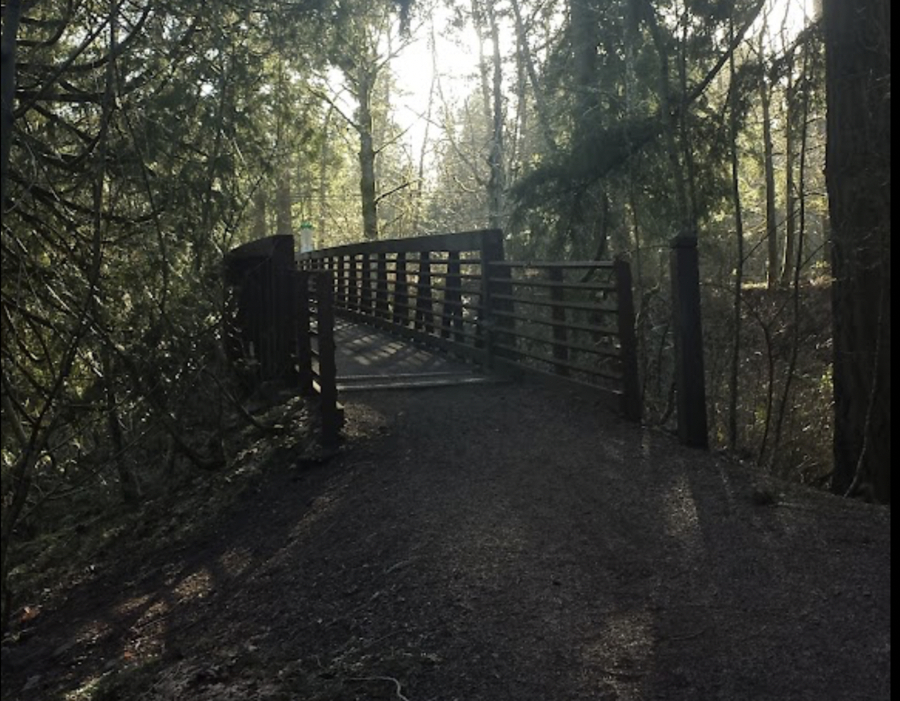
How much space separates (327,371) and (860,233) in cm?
495

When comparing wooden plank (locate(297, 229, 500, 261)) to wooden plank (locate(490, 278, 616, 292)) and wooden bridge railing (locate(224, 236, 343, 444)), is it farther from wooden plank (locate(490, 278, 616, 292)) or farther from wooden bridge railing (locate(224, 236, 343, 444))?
wooden bridge railing (locate(224, 236, 343, 444))

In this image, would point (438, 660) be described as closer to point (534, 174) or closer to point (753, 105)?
point (753, 105)

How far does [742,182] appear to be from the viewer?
22.1 meters

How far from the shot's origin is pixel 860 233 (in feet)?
30.2

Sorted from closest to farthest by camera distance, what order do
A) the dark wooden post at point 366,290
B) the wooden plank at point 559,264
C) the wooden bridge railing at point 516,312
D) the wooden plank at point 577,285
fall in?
the wooden plank at point 577,285
the wooden bridge railing at point 516,312
the wooden plank at point 559,264
the dark wooden post at point 366,290

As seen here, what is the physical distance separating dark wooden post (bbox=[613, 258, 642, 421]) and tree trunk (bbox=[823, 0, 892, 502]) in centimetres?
209

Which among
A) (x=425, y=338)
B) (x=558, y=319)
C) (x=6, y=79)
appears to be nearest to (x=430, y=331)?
(x=425, y=338)

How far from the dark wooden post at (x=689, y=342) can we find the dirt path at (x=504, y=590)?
0.33 meters

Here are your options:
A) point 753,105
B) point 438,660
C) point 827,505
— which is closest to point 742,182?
point 753,105

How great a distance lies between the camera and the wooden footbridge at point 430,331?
8781mm

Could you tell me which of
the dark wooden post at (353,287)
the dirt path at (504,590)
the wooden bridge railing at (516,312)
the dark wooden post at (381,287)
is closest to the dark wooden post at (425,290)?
the wooden bridge railing at (516,312)

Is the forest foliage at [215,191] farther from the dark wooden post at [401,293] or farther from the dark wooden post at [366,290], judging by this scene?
the dark wooden post at [366,290]

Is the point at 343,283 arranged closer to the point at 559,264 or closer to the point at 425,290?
the point at 425,290

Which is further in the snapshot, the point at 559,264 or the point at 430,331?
the point at 430,331
